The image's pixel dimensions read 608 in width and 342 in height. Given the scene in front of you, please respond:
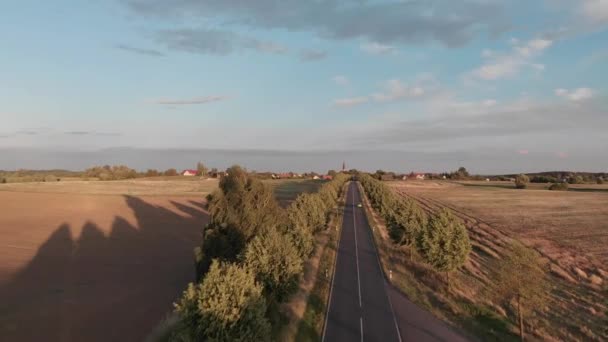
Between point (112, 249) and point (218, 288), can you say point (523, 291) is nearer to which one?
point (218, 288)

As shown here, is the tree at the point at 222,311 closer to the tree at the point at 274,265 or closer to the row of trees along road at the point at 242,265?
the row of trees along road at the point at 242,265

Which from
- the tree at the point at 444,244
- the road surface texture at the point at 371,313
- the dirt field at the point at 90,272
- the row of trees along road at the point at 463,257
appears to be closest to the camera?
the road surface texture at the point at 371,313

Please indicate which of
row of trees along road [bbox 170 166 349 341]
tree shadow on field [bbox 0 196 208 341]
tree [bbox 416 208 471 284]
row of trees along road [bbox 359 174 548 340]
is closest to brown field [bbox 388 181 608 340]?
row of trees along road [bbox 359 174 548 340]

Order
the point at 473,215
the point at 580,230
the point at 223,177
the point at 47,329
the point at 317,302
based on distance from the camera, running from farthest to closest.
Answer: the point at 473,215, the point at 580,230, the point at 223,177, the point at 317,302, the point at 47,329

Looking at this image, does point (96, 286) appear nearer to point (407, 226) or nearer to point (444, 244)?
point (444, 244)

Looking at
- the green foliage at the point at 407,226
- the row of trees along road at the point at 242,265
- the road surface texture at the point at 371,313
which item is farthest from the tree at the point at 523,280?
the row of trees along road at the point at 242,265

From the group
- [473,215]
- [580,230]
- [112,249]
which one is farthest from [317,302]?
[473,215]

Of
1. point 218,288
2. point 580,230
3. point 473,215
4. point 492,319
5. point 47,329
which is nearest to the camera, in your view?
point 218,288
